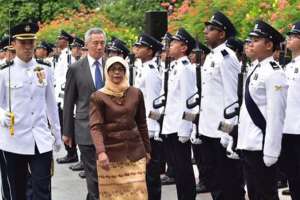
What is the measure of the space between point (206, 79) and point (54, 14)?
23.4 metres

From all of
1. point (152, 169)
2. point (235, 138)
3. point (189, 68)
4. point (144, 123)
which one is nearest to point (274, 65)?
point (235, 138)

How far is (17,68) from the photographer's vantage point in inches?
328

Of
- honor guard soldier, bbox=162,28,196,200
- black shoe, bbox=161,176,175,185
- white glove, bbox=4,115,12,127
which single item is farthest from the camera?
black shoe, bbox=161,176,175,185

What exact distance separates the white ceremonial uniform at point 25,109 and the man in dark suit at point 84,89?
21.4 inches

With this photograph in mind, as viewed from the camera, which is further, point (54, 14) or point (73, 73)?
point (54, 14)

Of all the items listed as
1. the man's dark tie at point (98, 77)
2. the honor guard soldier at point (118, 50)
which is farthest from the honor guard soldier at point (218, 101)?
the honor guard soldier at point (118, 50)

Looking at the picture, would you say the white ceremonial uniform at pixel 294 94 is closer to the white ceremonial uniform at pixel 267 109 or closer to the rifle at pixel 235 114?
the rifle at pixel 235 114

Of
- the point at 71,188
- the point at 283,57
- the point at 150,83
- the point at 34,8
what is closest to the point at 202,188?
the point at 150,83

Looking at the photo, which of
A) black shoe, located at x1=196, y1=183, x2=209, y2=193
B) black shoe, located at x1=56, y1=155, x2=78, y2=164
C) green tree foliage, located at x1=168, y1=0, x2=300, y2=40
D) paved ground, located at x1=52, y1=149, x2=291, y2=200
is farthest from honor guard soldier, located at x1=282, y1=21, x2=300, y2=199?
black shoe, located at x1=56, y1=155, x2=78, y2=164

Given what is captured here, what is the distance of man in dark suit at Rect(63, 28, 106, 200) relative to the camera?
884 centimetres

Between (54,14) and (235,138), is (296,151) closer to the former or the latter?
(235,138)

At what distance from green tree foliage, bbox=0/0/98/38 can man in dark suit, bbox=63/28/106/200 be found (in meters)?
22.7

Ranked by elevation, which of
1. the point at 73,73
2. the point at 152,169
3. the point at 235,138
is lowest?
the point at 152,169

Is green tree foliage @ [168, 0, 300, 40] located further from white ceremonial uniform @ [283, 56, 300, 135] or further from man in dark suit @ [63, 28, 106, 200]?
man in dark suit @ [63, 28, 106, 200]
